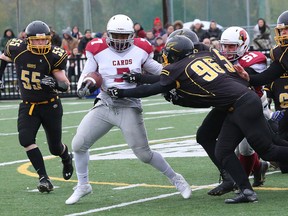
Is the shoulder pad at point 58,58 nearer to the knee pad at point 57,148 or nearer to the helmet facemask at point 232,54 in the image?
the knee pad at point 57,148

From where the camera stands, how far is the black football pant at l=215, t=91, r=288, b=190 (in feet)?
26.9

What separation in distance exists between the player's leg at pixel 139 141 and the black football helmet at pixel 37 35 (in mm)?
1440

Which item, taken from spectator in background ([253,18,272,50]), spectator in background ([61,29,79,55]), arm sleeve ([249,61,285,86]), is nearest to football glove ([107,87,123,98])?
arm sleeve ([249,61,285,86])

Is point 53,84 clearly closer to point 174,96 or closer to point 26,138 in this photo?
point 26,138

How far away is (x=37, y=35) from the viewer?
9602 millimetres

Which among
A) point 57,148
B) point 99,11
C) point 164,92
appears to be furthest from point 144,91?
point 99,11

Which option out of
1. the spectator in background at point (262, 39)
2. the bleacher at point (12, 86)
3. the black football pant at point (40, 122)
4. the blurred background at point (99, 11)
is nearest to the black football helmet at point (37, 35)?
the black football pant at point (40, 122)

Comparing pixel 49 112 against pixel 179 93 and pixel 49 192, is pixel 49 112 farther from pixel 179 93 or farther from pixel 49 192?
pixel 179 93

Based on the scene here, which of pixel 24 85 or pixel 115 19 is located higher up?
pixel 115 19

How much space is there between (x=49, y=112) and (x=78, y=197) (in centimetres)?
142

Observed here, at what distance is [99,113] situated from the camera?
8.73 metres

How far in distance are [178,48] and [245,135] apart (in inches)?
38.1

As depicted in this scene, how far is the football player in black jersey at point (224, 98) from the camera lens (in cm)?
820

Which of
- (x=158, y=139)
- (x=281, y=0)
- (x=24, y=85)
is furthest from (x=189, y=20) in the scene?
(x=24, y=85)
